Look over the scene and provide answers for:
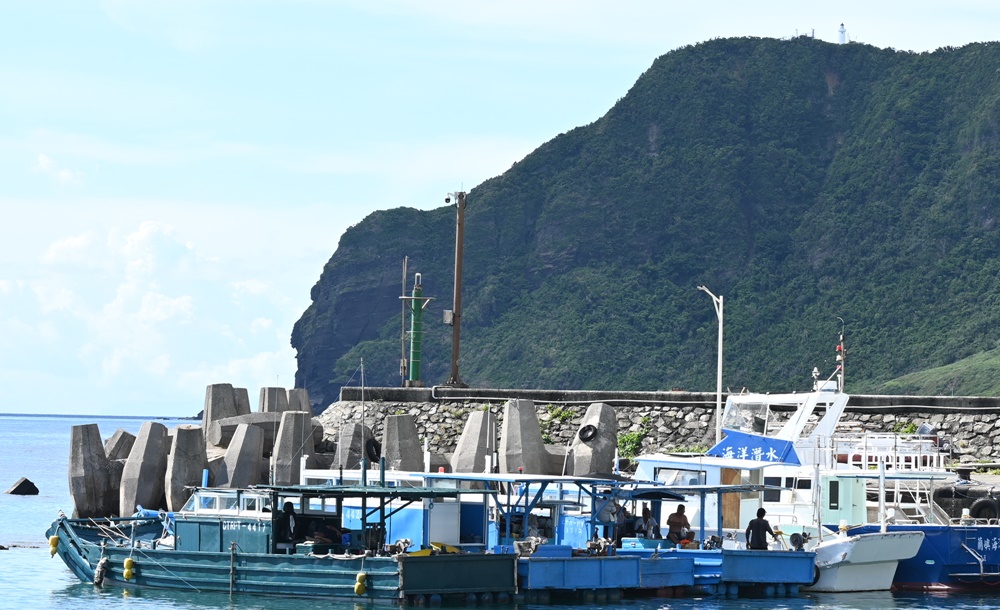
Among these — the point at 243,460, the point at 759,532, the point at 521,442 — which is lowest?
the point at 759,532

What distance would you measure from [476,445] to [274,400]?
892 cm

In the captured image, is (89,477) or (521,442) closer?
(521,442)

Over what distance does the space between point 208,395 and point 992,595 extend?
20413mm

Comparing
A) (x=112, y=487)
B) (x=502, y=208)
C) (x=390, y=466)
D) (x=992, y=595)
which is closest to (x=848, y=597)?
(x=992, y=595)

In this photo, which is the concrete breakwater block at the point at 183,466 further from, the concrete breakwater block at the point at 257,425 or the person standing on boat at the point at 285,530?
the person standing on boat at the point at 285,530

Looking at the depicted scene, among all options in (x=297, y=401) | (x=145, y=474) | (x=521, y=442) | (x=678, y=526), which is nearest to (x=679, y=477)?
(x=678, y=526)

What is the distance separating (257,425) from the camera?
35562mm

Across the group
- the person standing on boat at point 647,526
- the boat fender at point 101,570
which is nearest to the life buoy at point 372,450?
the boat fender at point 101,570

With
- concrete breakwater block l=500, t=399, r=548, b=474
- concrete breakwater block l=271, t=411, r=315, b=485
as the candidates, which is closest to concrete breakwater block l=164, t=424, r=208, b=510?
concrete breakwater block l=271, t=411, r=315, b=485

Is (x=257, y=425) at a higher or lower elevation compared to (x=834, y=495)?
higher

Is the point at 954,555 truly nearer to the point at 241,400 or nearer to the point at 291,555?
the point at 291,555

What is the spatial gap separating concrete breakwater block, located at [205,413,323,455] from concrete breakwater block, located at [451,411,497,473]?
4.67 m

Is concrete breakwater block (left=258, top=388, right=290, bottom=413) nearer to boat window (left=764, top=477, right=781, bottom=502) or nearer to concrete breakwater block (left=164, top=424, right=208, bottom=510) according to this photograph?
concrete breakwater block (left=164, top=424, right=208, bottom=510)

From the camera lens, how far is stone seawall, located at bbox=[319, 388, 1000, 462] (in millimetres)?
35812
